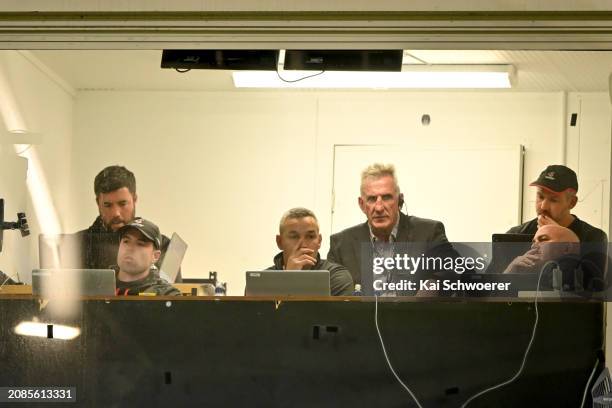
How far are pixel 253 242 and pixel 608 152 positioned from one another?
1647mm

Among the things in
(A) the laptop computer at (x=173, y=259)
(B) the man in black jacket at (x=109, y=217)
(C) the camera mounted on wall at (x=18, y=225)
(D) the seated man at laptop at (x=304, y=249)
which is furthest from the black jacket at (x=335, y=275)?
(C) the camera mounted on wall at (x=18, y=225)

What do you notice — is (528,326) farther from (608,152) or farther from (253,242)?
(253,242)

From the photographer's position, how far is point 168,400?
4.93 m

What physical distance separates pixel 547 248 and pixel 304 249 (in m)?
1.09

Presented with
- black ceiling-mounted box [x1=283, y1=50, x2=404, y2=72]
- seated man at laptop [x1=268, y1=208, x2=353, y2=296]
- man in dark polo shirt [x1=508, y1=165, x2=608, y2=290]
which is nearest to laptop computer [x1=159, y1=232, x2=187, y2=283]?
seated man at laptop [x1=268, y1=208, x2=353, y2=296]

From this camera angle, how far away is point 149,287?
5.01m

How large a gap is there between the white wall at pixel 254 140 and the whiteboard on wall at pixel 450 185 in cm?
4

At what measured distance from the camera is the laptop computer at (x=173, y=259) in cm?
500

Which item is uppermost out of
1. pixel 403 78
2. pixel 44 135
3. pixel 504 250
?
pixel 403 78

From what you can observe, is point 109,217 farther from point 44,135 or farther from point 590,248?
point 590,248

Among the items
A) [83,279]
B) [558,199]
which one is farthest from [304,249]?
[558,199]

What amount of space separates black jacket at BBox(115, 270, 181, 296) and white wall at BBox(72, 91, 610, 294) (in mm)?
181

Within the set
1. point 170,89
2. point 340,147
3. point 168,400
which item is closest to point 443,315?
point 340,147

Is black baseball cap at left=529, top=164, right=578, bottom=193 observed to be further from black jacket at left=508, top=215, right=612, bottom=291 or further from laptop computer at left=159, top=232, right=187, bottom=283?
laptop computer at left=159, top=232, right=187, bottom=283
